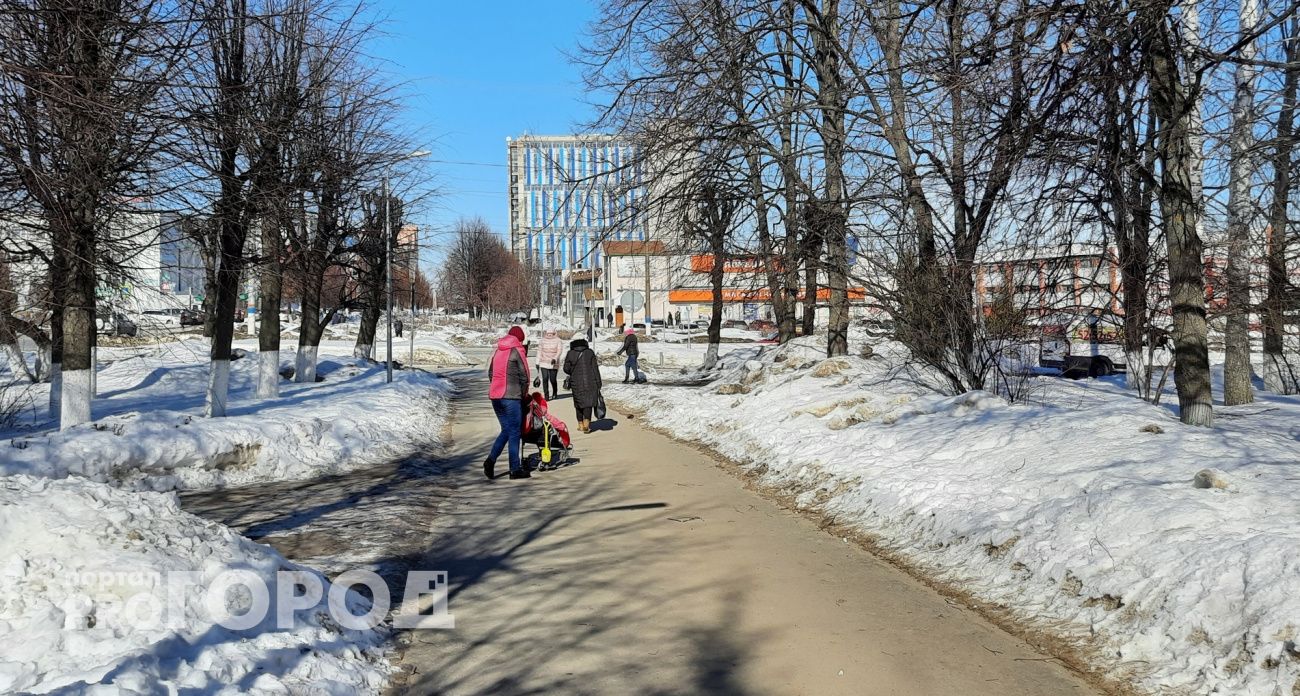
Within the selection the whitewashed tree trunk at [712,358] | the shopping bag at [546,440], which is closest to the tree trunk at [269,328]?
the shopping bag at [546,440]

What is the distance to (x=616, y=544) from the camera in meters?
8.01

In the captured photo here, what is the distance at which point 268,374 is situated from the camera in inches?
786

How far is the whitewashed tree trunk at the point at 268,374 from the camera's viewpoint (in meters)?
19.8

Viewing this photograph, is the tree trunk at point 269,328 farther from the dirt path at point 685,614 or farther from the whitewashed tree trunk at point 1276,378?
the whitewashed tree trunk at point 1276,378

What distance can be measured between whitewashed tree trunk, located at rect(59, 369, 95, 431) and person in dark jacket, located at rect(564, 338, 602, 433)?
7.31 m

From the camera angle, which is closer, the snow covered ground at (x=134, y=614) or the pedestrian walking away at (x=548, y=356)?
the snow covered ground at (x=134, y=614)

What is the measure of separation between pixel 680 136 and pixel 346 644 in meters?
11.0

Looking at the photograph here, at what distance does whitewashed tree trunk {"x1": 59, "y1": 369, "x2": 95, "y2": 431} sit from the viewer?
40.8 ft

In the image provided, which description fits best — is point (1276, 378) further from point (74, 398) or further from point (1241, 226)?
point (74, 398)

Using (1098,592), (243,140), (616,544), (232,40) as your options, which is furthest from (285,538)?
(232,40)

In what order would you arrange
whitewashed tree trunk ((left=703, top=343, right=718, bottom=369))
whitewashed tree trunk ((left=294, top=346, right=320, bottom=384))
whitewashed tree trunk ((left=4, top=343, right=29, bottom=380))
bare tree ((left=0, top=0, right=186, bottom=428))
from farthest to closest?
1. whitewashed tree trunk ((left=703, top=343, right=718, bottom=369))
2. whitewashed tree trunk ((left=294, top=346, right=320, bottom=384))
3. whitewashed tree trunk ((left=4, top=343, right=29, bottom=380))
4. bare tree ((left=0, top=0, right=186, bottom=428))

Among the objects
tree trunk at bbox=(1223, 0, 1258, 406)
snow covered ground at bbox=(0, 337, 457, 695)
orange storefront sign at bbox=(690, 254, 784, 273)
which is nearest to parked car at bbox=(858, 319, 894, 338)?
orange storefront sign at bbox=(690, 254, 784, 273)

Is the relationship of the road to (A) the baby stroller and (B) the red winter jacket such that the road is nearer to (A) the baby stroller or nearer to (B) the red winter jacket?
(A) the baby stroller

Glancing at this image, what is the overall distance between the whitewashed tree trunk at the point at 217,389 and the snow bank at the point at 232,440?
1.64 feet
